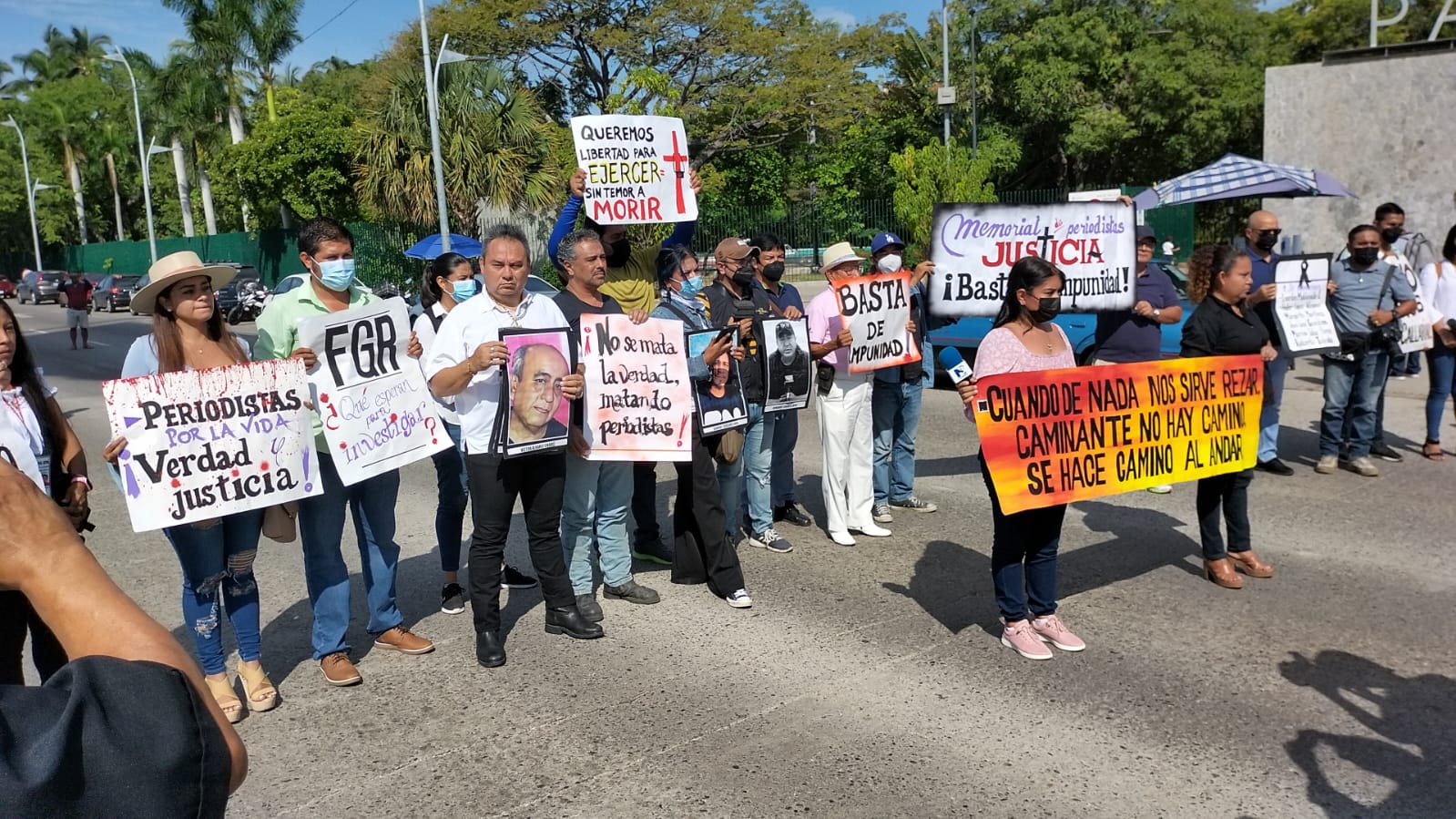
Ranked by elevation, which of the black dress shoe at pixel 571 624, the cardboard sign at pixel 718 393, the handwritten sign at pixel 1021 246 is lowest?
the black dress shoe at pixel 571 624

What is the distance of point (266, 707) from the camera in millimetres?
4660

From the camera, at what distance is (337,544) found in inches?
196

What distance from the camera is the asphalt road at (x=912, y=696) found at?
377 centimetres

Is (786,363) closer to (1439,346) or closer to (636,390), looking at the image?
(636,390)

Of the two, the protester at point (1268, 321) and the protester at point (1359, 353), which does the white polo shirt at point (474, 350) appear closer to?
the protester at point (1268, 321)

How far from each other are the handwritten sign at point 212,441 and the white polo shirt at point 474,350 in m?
0.64

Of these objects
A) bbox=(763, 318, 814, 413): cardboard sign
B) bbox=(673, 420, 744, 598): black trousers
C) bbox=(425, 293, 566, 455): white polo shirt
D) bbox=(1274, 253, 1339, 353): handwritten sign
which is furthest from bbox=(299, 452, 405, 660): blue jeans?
bbox=(1274, 253, 1339, 353): handwritten sign

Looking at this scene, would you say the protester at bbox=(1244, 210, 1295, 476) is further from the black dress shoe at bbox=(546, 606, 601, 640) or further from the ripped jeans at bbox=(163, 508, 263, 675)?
the ripped jeans at bbox=(163, 508, 263, 675)

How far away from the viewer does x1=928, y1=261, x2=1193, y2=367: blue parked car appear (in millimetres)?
11656

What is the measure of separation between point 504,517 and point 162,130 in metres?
55.2

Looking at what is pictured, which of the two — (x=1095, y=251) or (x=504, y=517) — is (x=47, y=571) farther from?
(x=1095, y=251)

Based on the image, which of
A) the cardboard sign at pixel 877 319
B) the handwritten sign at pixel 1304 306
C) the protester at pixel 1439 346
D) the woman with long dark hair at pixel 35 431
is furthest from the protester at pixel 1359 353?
the woman with long dark hair at pixel 35 431

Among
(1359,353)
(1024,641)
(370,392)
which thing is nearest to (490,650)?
(370,392)

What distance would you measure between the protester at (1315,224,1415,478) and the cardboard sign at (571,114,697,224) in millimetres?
5267
